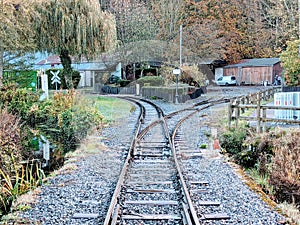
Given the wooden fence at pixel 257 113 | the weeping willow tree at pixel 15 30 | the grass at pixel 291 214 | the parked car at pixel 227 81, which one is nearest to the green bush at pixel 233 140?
the wooden fence at pixel 257 113

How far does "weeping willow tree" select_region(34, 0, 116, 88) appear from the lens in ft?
66.1

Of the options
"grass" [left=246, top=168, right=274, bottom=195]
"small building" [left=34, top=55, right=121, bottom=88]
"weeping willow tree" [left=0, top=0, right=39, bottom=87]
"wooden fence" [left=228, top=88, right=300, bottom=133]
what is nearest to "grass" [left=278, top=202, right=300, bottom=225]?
"grass" [left=246, top=168, right=274, bottom=195]

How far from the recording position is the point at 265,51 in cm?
4659

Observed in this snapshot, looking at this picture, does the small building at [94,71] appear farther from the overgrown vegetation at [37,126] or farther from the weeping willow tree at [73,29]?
the overgrown vegetation at [37,126]

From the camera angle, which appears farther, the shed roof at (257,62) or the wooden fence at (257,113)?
the shed roof at (257,62)

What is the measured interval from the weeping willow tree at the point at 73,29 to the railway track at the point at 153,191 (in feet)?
39.1

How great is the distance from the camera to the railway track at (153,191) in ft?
16.7

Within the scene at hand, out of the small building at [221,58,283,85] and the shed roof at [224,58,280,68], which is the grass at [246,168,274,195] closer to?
the small building at [221,58,283,85]

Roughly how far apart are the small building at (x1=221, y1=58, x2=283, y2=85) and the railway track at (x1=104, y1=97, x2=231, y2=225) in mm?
33451

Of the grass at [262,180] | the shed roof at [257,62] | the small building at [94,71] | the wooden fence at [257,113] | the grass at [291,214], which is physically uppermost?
the shed roof at [257,62]

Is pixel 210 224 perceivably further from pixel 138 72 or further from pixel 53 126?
pixel 138 72

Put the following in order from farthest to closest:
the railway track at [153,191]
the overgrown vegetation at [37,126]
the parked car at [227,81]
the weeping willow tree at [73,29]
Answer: the parked car at [227,81] < the weeping willow tree at [73,29] < the overgrown vegetation at [37,126] < the railway track at [153,191]

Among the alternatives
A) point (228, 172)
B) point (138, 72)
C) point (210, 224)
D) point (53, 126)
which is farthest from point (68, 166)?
point (138, 72)

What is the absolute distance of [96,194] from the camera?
6262 mm
